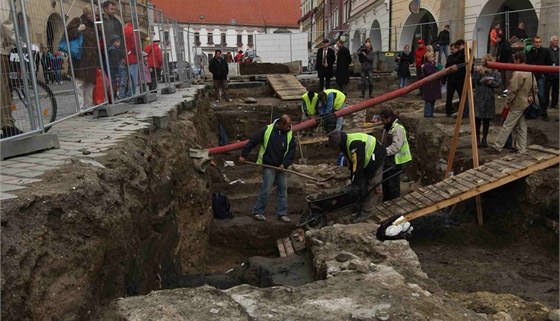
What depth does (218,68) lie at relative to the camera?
15859mm

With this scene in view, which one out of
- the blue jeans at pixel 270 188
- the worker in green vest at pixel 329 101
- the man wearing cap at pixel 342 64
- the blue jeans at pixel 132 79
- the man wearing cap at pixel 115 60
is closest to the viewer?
the man wearing cap at pixel 115 60

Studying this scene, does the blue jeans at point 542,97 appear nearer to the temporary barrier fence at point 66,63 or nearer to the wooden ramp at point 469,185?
the wooden ramp at point 469,185

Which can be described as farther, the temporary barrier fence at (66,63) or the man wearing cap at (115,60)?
the man wearing cap at (115,60)

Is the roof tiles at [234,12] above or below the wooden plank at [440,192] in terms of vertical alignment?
above

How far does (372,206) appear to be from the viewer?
7.58m

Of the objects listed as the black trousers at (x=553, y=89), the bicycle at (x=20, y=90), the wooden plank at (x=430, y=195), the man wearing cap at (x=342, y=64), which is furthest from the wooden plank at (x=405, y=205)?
the man wearing cap at (x=342, y=64)

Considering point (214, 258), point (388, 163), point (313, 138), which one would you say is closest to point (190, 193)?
point (214, 258)

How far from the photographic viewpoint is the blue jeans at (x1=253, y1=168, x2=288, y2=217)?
8320 millimetres

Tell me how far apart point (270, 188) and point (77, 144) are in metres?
3.71

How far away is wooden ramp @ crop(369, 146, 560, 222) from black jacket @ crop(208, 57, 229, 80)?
979 cm

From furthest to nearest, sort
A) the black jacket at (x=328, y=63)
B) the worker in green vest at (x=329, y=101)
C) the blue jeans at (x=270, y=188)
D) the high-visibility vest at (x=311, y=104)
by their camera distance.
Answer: the black jacket at (x=328, y=63), the high-visibility vest at (x=311, y=104), the worker in green vest at (x=329, y=101), the blue jeans at (x=270, y=188)

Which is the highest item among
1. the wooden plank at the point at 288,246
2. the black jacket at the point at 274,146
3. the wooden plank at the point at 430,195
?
the black jacket at the point at 274,146

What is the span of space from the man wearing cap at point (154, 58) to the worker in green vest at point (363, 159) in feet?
18.5

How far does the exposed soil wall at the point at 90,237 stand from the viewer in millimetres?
2955
